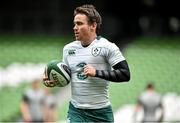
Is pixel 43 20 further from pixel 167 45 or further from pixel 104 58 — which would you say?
pixel 104 58

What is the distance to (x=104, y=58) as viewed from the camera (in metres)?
5.56

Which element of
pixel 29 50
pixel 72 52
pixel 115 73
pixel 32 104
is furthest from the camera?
pixel 29 50

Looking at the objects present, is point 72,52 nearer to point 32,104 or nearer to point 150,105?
point 150,105

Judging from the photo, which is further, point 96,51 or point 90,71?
point 96,51

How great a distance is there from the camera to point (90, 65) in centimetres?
554

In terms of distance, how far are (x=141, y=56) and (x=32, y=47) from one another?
2655mm

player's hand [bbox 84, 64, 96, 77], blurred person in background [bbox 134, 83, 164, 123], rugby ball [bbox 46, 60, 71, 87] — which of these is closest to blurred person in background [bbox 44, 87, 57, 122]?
blurred person in background [bbox 134, 83, 164, 123]

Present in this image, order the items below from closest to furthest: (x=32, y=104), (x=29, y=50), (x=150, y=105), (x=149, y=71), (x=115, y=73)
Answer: (x=115, y=73), (x=150, y=105), (x=32, y=104), (x=149, y=71), (x=29, y=50)

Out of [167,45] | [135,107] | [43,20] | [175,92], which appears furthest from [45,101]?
[43,20]

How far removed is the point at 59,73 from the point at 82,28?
482mm

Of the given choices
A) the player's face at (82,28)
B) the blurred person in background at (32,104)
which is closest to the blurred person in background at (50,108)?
the blurred person in background at (32,104)

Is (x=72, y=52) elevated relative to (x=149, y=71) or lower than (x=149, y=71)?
elevated

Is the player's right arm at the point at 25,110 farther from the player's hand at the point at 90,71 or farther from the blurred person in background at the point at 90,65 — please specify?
the player's hand at the point at 90,71

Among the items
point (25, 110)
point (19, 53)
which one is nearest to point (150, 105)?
point (25, 110)
